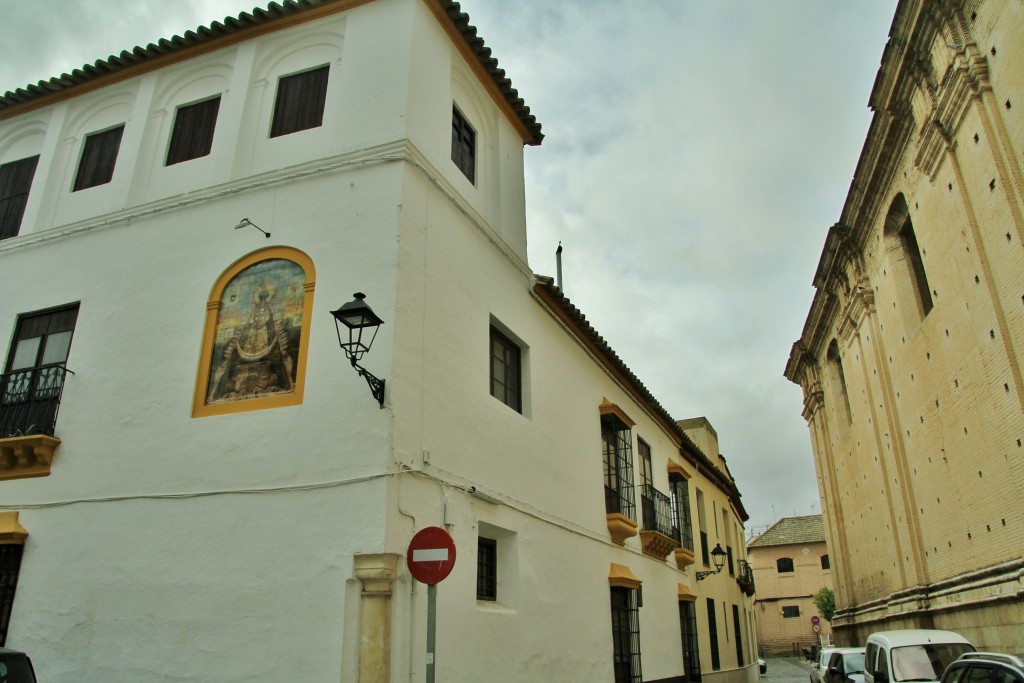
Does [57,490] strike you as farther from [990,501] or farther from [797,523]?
[797,523]

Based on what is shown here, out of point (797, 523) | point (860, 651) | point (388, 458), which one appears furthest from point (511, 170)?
point (797, 523)

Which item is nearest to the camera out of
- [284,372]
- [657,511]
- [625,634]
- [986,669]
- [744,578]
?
[986,669]

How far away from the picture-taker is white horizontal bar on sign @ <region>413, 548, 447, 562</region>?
6.32 meters

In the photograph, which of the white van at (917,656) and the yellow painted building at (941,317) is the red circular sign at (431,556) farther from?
the yellow painted building at (941,317)

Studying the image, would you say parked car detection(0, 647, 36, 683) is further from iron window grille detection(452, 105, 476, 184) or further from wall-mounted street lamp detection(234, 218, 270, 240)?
iron window grille detection(452, 105, 476, 184)

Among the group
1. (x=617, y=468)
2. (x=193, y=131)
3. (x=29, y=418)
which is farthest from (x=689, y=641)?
(x=193, y=131)

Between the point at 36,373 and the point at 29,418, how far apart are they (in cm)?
56

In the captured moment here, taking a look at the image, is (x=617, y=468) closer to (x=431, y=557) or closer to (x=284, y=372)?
(x=284, y=372)

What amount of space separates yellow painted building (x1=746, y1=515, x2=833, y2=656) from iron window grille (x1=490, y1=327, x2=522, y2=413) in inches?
1692

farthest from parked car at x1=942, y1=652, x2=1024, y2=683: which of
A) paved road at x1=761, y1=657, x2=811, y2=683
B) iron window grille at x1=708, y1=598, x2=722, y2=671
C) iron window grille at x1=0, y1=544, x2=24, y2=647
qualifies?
paved road at x1=761, y1=657, x2=811, y2=683

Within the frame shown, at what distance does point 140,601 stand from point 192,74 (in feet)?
22.5

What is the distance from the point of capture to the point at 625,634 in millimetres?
13227

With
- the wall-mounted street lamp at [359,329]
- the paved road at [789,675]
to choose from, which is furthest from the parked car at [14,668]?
the paved road at [789,675]

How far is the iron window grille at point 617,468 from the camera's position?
13.7 metres
